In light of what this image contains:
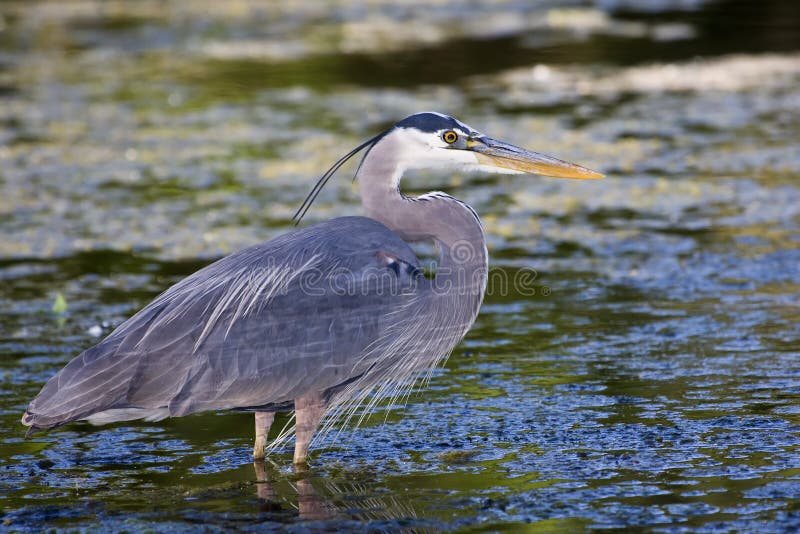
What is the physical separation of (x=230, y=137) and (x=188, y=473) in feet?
24.1

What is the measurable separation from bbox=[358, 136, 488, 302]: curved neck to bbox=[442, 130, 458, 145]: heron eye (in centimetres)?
23

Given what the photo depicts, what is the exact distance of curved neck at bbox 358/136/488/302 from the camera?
5.83 meters

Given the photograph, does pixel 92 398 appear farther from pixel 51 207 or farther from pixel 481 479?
pixel 51 207

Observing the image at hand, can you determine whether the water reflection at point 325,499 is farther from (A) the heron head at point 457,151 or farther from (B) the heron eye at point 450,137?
(B) the heron eye at point 450,137

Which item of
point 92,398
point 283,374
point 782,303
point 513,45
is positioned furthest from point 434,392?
point 513,45

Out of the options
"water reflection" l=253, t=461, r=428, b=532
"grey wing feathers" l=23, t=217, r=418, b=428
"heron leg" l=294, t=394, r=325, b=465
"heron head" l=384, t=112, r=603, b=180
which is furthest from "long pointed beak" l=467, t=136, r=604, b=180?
"water reflection" l=253, t=461, r=428, b=532

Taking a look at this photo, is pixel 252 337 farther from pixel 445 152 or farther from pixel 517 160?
pixel 517 160

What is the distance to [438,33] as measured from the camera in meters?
18.0

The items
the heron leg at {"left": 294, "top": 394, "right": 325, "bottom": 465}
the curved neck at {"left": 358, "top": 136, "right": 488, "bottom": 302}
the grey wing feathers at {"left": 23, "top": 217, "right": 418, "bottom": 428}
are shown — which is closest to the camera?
the grey wing feathers at {"left": 23, "top": 217, "right": 418, "bottom": 428}

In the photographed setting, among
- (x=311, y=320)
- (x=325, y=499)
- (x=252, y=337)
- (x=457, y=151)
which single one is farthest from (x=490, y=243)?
(x=325, y=499)

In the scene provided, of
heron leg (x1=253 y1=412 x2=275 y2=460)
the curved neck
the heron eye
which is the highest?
the heron eye

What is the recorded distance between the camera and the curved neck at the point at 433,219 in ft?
19.1

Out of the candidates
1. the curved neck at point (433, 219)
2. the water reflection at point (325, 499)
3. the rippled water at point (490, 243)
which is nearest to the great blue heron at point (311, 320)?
the curved neck at point (433, 219)

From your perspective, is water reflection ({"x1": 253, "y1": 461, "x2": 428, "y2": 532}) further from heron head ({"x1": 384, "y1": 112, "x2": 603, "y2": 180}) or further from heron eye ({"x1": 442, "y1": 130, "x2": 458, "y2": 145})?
heron eye ({"x1": 442, "y1": 130, "x2": 458, "y2": 145})
